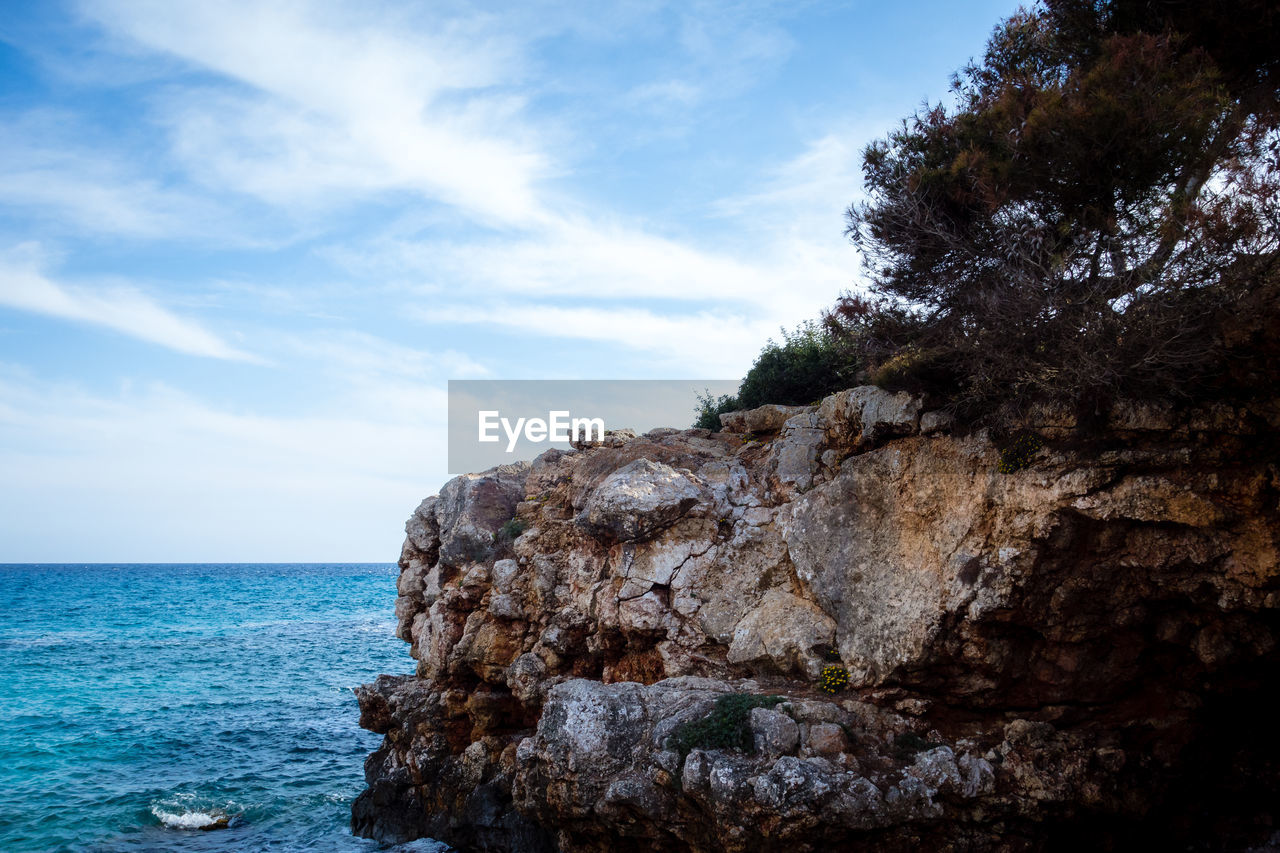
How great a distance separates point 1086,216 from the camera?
11.5 m

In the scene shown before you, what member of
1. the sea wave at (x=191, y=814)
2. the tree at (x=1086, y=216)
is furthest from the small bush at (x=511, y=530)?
the sea wave at (x=191, y=814)

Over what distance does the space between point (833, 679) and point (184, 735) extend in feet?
80.7

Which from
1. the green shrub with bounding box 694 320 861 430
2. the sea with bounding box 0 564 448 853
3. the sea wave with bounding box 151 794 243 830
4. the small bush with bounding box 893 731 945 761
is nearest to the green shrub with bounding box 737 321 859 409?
the green shrub with bounding box 694 320 861 430

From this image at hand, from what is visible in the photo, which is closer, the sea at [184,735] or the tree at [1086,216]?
the tree at [1086,216]

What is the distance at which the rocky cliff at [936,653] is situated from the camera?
10586 millimetres

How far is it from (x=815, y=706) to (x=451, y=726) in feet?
29.7

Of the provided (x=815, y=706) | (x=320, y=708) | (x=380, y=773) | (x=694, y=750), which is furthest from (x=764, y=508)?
(x=320, y=708)

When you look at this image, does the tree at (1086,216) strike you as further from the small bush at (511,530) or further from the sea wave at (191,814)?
the sea wave at (191,814)

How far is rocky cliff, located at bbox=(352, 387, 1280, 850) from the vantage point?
1059 centimetres

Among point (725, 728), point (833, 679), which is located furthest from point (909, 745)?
point (725, 728)

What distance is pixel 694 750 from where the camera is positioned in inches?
442

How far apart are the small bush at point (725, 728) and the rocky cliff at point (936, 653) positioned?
0.03 m

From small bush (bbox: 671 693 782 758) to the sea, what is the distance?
810cm

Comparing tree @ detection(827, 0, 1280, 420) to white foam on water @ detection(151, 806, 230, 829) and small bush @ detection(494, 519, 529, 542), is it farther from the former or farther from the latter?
white foam on water @ detection(151, 806, 230, 829)
